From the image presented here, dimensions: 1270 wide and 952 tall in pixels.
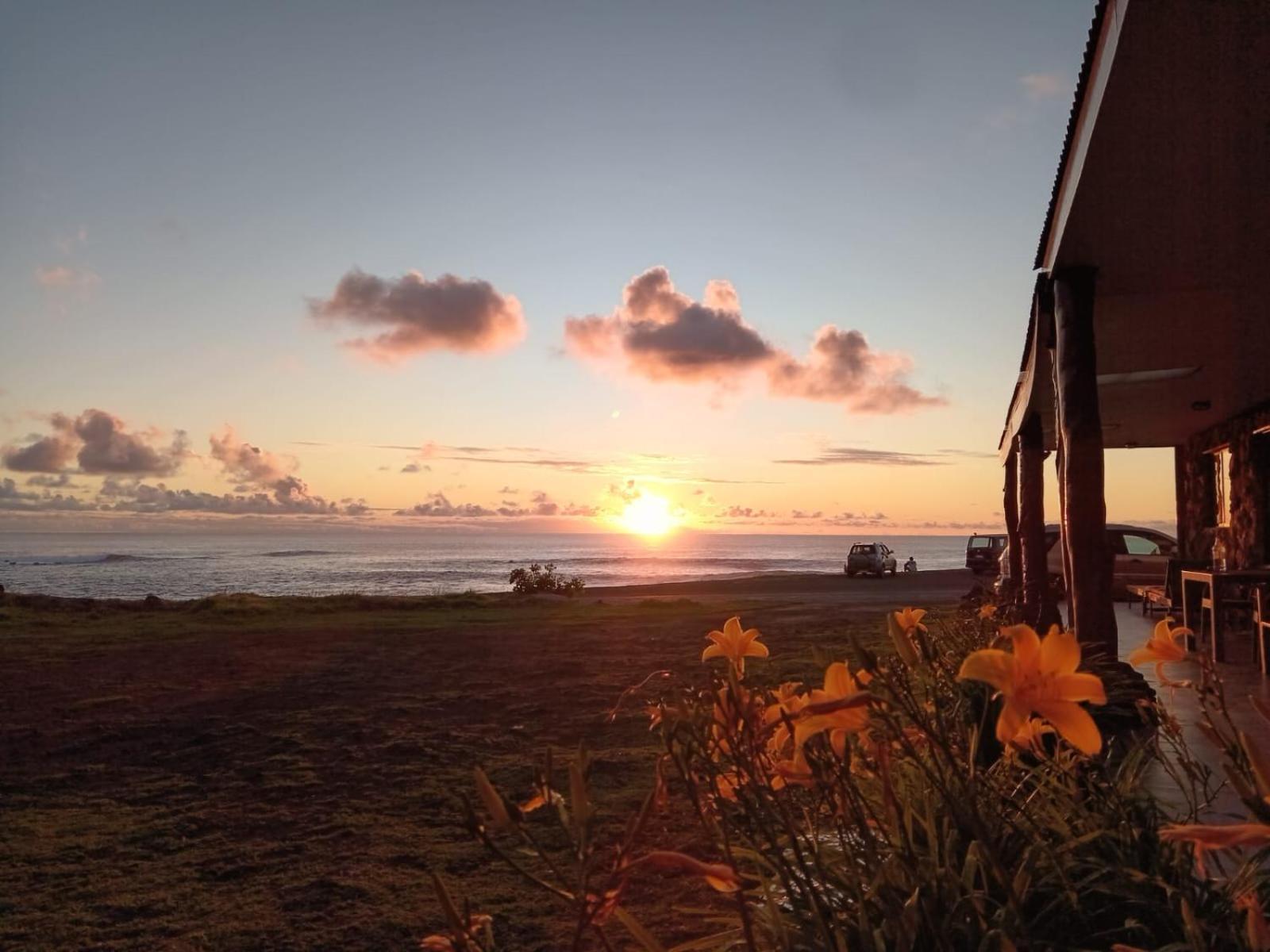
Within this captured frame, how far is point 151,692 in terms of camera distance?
932 cm

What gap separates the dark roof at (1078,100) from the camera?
10.9 feet

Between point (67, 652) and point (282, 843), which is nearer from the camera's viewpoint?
point (282, 843)

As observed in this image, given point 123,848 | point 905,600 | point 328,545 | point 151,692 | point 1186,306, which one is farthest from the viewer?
point 328,545

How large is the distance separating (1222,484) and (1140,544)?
4.09 metres

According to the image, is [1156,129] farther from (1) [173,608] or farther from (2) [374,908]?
(1) [173,608]

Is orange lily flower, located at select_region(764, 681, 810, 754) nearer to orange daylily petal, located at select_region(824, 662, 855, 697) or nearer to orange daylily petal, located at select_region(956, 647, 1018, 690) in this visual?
orange daylily petal, located at select_region(824, 662, 855, 697)

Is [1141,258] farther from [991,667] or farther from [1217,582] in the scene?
[991,667]

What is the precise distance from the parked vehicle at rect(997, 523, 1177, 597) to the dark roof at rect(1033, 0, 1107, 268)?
10919mm

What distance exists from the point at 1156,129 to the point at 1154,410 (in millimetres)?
8651

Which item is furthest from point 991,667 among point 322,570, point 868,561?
point 322,570

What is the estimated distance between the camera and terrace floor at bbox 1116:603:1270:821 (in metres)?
3.59

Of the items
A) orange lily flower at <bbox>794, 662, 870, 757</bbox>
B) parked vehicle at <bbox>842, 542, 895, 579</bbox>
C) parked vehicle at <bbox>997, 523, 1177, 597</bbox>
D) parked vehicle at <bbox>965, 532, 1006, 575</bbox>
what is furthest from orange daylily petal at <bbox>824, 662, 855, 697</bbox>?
parked vehicle at <bbox>842, 542, 895, 579</bbox>

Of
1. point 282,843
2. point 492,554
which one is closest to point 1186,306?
point 282,843

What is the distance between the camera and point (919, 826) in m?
2.02
